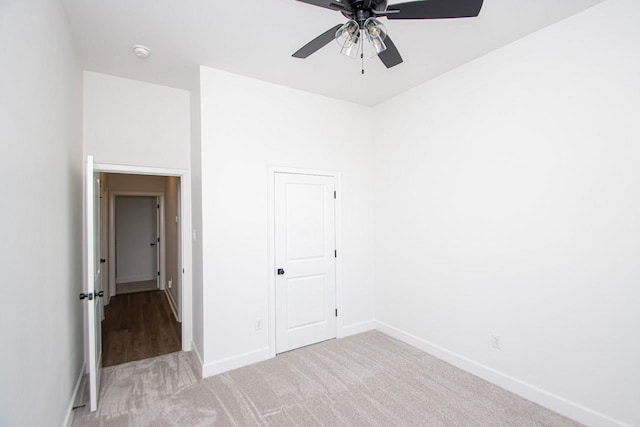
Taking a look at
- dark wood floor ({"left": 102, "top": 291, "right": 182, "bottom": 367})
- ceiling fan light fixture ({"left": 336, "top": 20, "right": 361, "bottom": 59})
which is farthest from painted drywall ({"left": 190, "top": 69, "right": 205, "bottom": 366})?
ceiling fan light fixture ({"left": 336, "top": 20, "right": 361, "bottom": 59})

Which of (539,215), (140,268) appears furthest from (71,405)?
(140,268)

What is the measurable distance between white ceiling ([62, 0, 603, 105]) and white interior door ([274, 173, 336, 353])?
1.22 metres

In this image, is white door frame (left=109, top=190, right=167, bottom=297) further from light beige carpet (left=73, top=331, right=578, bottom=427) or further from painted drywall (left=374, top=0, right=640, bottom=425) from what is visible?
painted drywall (left=374, top=0, right=640, bottom=425)

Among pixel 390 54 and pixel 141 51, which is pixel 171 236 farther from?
pixel 390 54

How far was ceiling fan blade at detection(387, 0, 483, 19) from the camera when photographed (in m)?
1.49

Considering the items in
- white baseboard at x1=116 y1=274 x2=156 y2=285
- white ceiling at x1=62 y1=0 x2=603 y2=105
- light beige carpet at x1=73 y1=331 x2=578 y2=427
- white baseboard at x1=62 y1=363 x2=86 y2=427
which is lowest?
light beige carpet at x1=73 y1=331 x2=578 y2=427

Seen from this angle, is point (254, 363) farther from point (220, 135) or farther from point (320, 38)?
point (320, 38)

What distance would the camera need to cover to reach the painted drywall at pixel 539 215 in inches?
79.8

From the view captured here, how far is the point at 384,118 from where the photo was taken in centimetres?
392

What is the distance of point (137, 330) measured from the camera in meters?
4.11

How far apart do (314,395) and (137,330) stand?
2877 mm

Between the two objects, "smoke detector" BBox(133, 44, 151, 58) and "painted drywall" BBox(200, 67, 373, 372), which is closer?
"smoke detector" BBox(133, 44, 151, 58)

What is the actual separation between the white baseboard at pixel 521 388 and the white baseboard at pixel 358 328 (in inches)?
21.0

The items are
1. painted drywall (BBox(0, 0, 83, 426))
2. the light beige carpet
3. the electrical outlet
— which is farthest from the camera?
the electrical outlet
